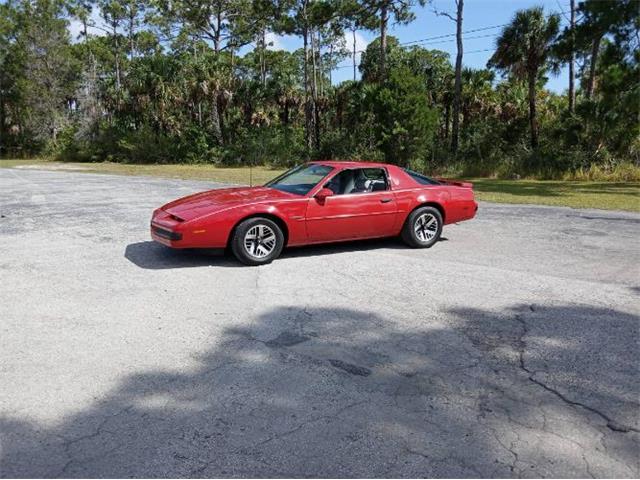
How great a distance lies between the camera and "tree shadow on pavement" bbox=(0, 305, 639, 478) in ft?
8.92

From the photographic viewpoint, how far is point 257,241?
680 cm

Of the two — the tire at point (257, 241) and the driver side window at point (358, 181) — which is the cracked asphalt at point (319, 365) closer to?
the tire at point (257, 241)

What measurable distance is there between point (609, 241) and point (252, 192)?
5528 millimetres

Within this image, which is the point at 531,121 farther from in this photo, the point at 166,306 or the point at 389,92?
the point at 166,306

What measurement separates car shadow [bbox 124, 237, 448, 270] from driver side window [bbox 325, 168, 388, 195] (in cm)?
84

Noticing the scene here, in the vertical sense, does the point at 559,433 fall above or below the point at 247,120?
below

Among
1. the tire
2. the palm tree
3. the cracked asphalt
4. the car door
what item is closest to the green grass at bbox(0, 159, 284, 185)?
the palm tree

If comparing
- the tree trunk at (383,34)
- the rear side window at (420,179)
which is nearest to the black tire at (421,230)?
the rear side window at (420,179)

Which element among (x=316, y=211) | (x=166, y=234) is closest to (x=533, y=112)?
(x=316, y=211)

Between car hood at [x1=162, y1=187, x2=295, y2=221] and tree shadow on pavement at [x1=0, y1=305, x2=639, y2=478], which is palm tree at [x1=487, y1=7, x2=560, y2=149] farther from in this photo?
tree shadow on pavement at [x1=0, y1=305, x2=639, y2=478]

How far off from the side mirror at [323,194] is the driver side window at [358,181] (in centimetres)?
19

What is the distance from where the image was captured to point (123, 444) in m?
2.87

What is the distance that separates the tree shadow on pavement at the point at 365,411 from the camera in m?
2.72

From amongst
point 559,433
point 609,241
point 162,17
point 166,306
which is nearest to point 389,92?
point 609,241
